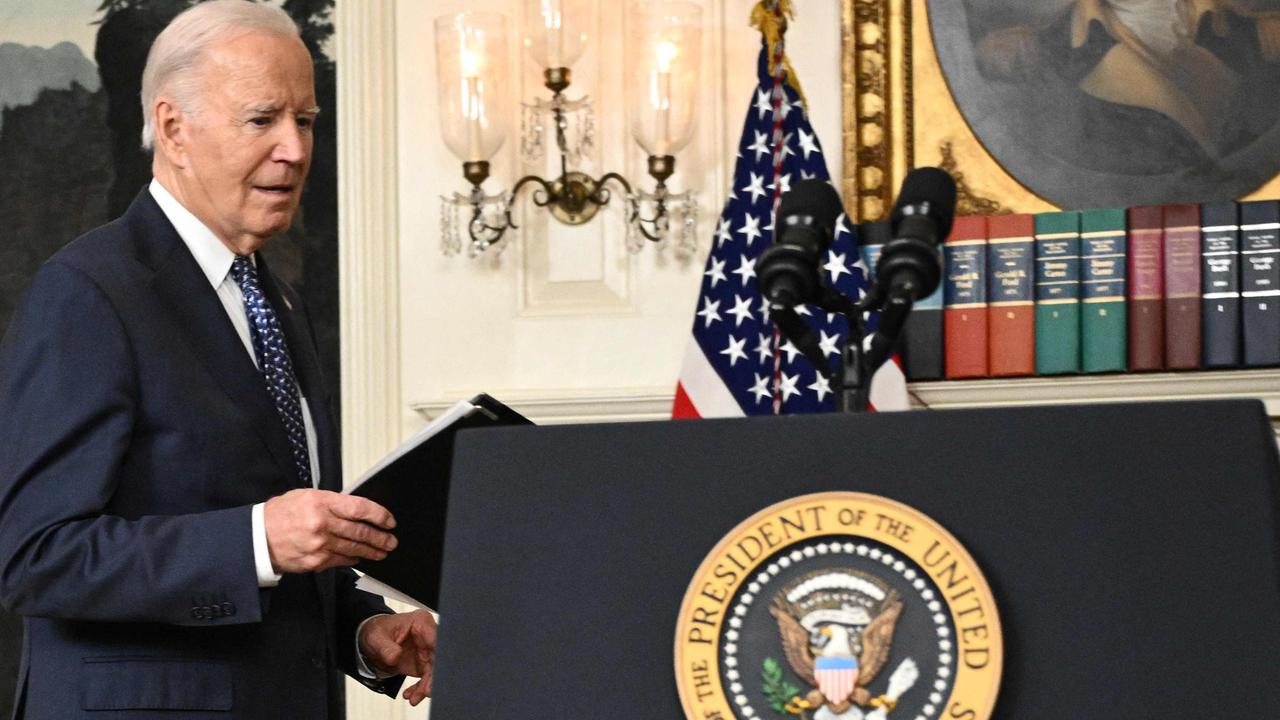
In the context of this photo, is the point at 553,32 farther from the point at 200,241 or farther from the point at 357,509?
the point at 357,509

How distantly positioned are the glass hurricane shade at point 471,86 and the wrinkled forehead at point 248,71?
2042 millimetres

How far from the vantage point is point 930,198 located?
5.58 ft

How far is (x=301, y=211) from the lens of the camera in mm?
5117

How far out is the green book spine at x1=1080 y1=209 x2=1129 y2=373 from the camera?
4.42m

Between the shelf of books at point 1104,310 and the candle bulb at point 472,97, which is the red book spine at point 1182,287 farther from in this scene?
the candle bulb at point 472,97

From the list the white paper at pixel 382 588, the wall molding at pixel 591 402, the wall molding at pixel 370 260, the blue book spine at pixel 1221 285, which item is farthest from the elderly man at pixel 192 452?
the blue book spine at pixel 1221 285

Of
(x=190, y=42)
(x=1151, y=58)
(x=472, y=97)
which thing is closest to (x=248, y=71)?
(x=190, y=42)

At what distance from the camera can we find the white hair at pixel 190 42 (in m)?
2.62

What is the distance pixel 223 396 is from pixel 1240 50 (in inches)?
128

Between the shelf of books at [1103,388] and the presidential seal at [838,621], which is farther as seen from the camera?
the shelf of books at [1103,388]

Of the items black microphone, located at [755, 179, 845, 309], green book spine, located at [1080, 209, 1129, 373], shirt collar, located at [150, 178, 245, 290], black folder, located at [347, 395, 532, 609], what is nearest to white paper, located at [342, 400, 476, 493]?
black folder, located at [347, 395, 532, 609]

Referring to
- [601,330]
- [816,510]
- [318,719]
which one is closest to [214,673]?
[318,719]

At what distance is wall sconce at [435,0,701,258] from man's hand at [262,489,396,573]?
8.51ft

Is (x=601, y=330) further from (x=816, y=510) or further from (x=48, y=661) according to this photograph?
(x=816, y=510)
